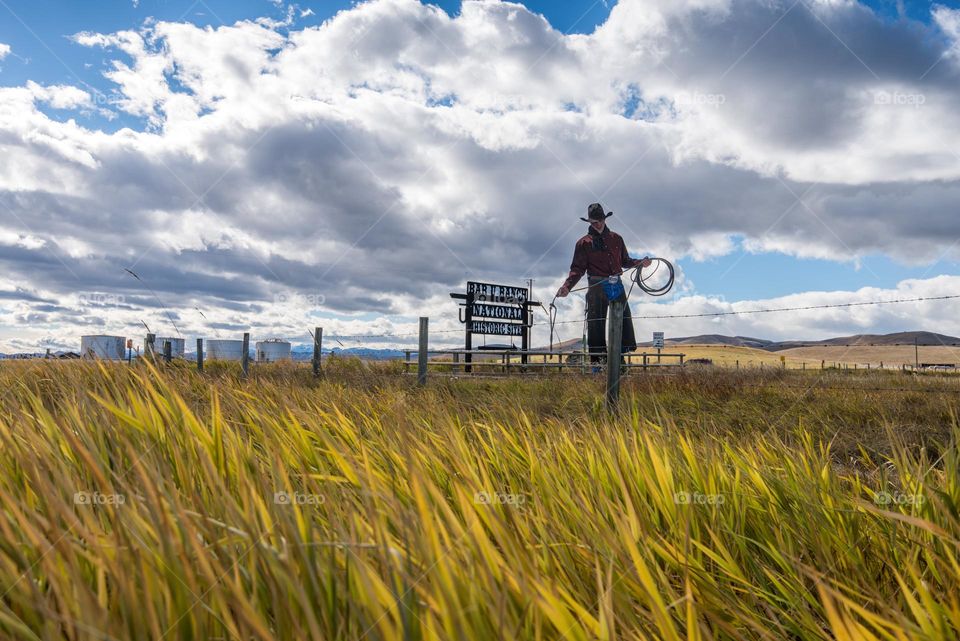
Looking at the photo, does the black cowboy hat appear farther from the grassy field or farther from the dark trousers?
the grassy field

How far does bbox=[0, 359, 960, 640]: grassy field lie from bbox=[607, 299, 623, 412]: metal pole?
73.6 inches

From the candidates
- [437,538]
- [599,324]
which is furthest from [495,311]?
[437,538]

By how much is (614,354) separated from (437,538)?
4517 millimetres

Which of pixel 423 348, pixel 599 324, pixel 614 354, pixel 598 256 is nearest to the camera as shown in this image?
pixel 614 354

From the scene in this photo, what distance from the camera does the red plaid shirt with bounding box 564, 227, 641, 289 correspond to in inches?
446

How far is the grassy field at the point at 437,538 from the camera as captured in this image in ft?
4.06

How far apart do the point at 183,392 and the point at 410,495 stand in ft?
11.4

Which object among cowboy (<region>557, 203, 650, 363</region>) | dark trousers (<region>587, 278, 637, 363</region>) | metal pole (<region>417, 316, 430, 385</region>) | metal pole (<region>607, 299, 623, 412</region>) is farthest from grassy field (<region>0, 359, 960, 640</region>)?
dark trousers (<region>587, 278, 637, 363</region>)

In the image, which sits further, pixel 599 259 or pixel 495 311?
pixel 495 311

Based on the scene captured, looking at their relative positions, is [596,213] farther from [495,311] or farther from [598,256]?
[495,311]

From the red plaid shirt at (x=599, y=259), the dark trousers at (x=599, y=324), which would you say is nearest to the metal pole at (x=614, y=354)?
the red plaid shirt at (x=599, y=259)

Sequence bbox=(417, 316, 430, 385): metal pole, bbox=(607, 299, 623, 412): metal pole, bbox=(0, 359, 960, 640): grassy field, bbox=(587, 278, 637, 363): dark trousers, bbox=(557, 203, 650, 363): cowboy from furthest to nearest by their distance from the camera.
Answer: bbox=(587, 278, 637, 363): dark trousers
bbox=(557, 203, 650, 363): cowboy
bbox=(417, 316, 430, 385): metal pole
bbox=(607, 299, 623, 412): metal pole
bbox=(0, 359, 960, 640): grassy field

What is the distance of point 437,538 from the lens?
4.83 ft

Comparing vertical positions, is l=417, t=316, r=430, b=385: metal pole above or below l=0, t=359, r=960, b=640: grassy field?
above
